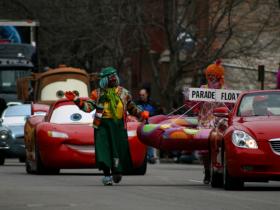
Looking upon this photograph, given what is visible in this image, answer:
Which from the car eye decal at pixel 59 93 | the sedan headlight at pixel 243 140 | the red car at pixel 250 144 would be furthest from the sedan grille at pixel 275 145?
the car eye decal at pixel 59 93

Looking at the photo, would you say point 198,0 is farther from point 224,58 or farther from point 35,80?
point 35,80

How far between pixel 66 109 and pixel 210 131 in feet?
14.8

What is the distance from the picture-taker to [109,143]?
62.0 feet

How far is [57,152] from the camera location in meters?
21.8

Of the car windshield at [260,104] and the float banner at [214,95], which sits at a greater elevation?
the float banner at [214,95]

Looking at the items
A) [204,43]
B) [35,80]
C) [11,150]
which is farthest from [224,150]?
[204,43]

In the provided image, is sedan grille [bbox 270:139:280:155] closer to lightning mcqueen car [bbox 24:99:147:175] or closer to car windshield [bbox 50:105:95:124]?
lightning mcqueen car [bbox 24:99:147:175]

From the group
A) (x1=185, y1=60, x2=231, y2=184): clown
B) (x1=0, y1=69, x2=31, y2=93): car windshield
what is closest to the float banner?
(x1=185, y1=60, x2=231, y2=184): clown

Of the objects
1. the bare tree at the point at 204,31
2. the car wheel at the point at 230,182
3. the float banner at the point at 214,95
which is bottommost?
the car wheel at the point at 230,182

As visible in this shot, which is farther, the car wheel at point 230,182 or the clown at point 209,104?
the clown at point 209,104

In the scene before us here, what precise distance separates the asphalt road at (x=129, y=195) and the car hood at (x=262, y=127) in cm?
70

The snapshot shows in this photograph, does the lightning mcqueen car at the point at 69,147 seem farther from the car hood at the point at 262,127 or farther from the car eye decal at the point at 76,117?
the car hood at the point at 262,127

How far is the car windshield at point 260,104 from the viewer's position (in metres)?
17.3

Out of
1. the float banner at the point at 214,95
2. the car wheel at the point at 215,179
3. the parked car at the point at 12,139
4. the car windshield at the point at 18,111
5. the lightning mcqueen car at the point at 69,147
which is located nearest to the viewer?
the car wheel at the point at 215,179
